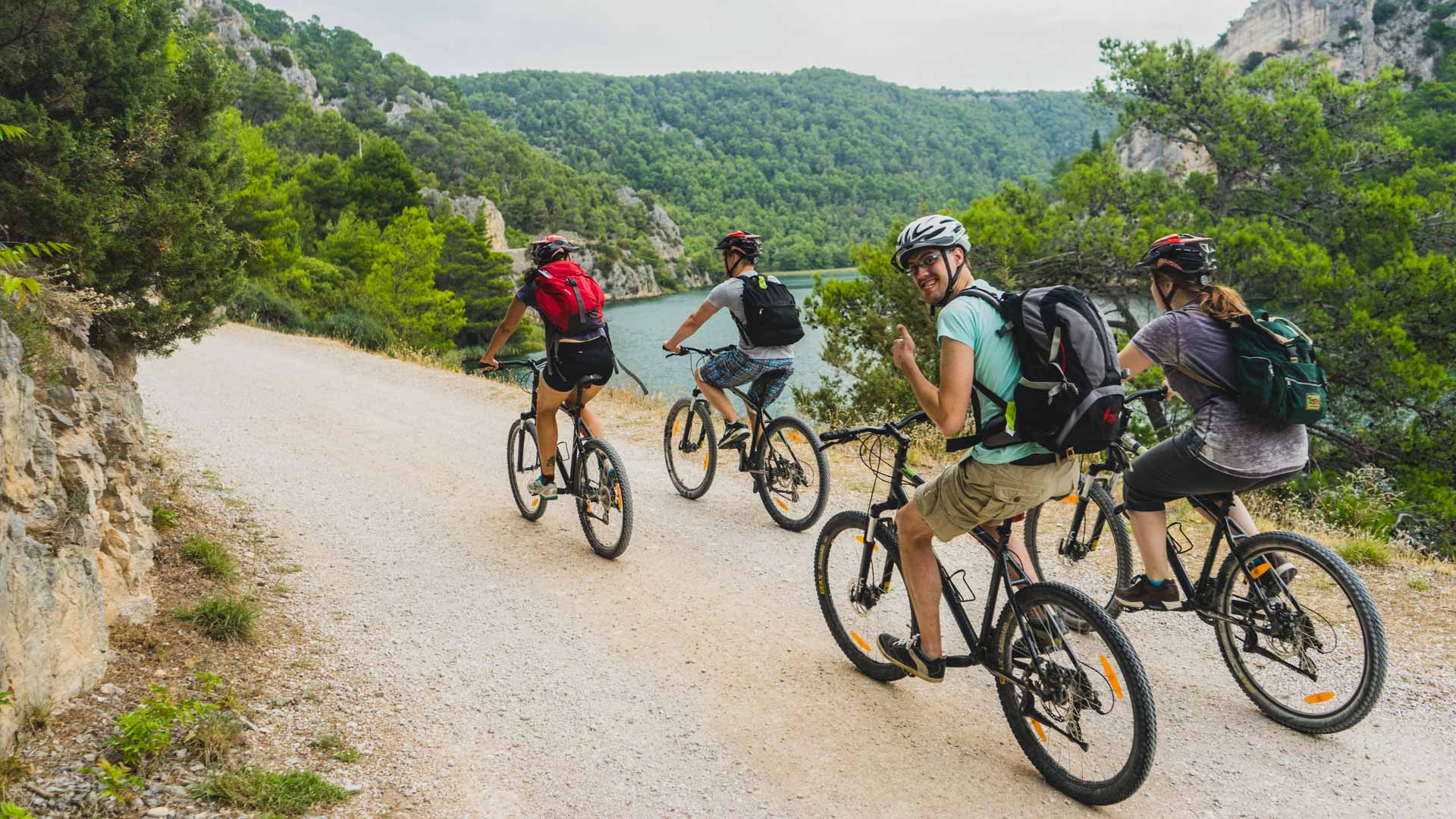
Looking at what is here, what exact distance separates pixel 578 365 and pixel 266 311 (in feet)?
70.6

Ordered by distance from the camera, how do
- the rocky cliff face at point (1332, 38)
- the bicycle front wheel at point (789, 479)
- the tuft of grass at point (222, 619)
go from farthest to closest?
the rocky cliff face at point (1332, 38) → the bicycle front wheel at point (789, 479) → the tuft of grass at point (222, 619)

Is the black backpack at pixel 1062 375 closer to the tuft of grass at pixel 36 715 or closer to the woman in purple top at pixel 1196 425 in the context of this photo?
the woman in purple top at pixel 1196 425

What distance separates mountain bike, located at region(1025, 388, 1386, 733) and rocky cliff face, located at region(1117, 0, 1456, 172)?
38.3m

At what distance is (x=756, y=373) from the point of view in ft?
21.5

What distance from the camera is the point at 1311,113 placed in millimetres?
20828

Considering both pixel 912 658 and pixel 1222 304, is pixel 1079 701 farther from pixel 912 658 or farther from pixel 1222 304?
pixel 1222 304

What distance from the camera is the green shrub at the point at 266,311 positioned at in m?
22.7

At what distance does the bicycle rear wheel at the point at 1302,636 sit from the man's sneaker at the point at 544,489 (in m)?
4.28

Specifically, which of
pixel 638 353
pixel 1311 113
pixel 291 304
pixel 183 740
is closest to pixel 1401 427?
pixel 1311 113

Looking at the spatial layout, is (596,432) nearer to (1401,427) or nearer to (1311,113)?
(1401,427)

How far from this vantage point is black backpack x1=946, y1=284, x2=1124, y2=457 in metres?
2.99

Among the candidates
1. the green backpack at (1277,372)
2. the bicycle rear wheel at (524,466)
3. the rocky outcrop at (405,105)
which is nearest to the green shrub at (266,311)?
the bicycle rear wheel at (524,466)

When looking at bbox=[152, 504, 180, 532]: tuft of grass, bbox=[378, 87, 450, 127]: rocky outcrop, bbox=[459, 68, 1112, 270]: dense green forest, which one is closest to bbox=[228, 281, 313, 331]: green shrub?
bbox=[152, 504, 180, 532]: tuft of grass

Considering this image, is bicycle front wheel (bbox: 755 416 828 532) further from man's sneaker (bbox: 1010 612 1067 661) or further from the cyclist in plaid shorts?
man's sneaker (bbox: 1010 612 1067 661)
